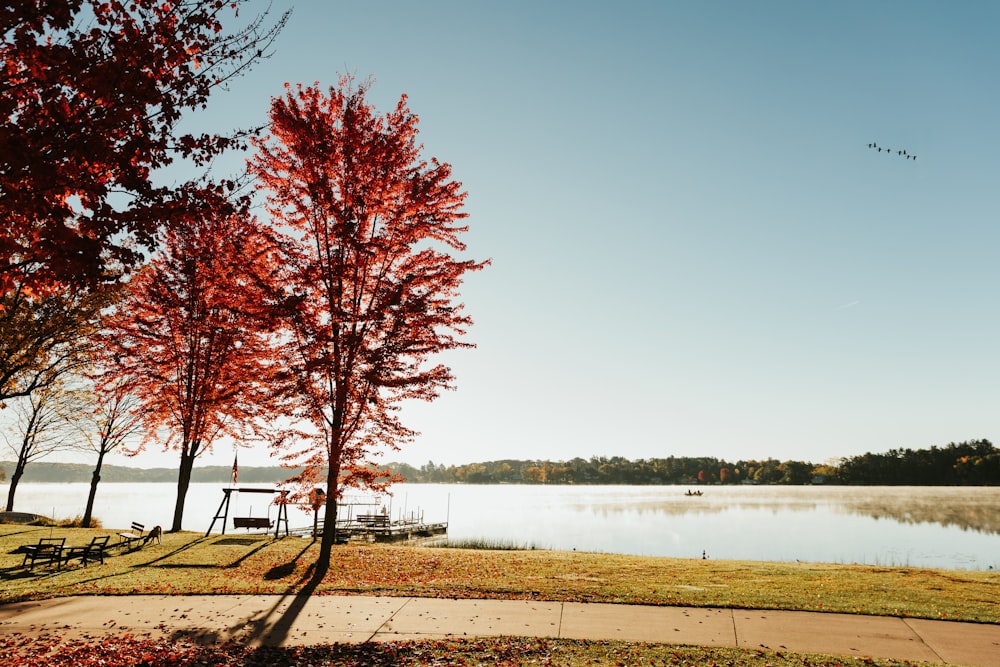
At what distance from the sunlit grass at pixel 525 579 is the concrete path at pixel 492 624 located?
0.89 meters

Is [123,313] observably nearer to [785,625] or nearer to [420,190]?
[420,190]

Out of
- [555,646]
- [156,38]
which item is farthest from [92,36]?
[555,646]

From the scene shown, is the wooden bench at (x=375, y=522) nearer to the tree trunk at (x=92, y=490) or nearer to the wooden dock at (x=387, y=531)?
the wooden dock at (x=387, y=531)

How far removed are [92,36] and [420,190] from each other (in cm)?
944

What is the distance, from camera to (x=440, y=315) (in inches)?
635

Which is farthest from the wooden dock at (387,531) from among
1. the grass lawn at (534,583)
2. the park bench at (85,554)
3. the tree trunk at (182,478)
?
the park bench at (85,554)

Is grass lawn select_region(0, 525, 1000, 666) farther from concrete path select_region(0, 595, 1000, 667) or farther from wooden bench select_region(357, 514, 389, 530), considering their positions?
wooden bench select_region(357, 514, 389, 530)

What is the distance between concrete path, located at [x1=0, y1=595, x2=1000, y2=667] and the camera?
9.20m

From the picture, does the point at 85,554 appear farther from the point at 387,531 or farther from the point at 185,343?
the point at 387,531

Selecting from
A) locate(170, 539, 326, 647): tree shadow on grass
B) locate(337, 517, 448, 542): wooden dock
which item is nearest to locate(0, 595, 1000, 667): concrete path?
locate(170, 539, 326, 647): tree shadow on grass

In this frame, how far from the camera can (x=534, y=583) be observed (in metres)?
14.1

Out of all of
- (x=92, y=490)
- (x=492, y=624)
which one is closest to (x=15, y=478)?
(x=92, y=490)

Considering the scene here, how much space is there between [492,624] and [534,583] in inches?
165

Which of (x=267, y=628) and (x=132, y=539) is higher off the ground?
(x=132, y=539)
